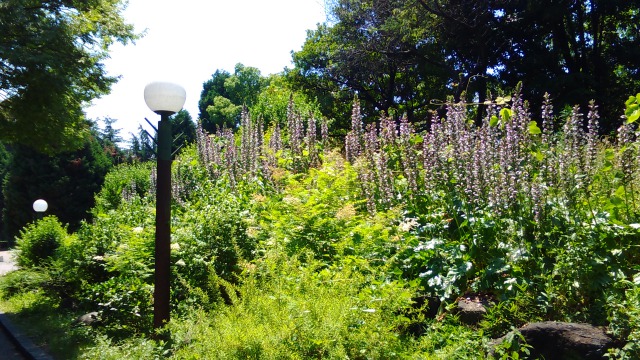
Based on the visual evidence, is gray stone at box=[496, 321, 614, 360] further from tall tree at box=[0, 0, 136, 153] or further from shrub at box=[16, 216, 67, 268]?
shrub at box=[16, 216, 67, 268]

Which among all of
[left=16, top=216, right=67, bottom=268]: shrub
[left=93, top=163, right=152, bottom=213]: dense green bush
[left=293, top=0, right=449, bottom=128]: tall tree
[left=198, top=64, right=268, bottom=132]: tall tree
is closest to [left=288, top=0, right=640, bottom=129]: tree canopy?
[left=293, top=0, right=449, bottom=128]: tall tree

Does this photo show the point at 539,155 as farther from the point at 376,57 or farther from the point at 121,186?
the point at 376,57

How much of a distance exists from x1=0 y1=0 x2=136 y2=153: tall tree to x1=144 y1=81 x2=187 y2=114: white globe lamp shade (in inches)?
176

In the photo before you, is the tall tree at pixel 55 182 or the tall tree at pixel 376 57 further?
the tall tree at pixel 55 182

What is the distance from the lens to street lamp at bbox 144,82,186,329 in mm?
4711

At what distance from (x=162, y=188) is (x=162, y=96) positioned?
0.85 m

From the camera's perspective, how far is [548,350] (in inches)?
137

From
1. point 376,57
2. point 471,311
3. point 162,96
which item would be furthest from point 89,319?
point 376,57

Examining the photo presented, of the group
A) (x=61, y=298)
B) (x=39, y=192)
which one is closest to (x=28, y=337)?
(x=61, y=298)

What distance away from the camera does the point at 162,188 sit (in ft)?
15.8

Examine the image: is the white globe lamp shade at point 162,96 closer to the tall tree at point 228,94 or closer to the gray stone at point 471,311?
the gray stone at point 471,311

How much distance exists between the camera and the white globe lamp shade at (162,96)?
480 cm

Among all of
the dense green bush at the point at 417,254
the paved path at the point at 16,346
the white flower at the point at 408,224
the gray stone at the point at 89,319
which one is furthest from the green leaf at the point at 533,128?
the paved path at the point at 16,346

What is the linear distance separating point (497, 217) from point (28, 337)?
5.69 m
